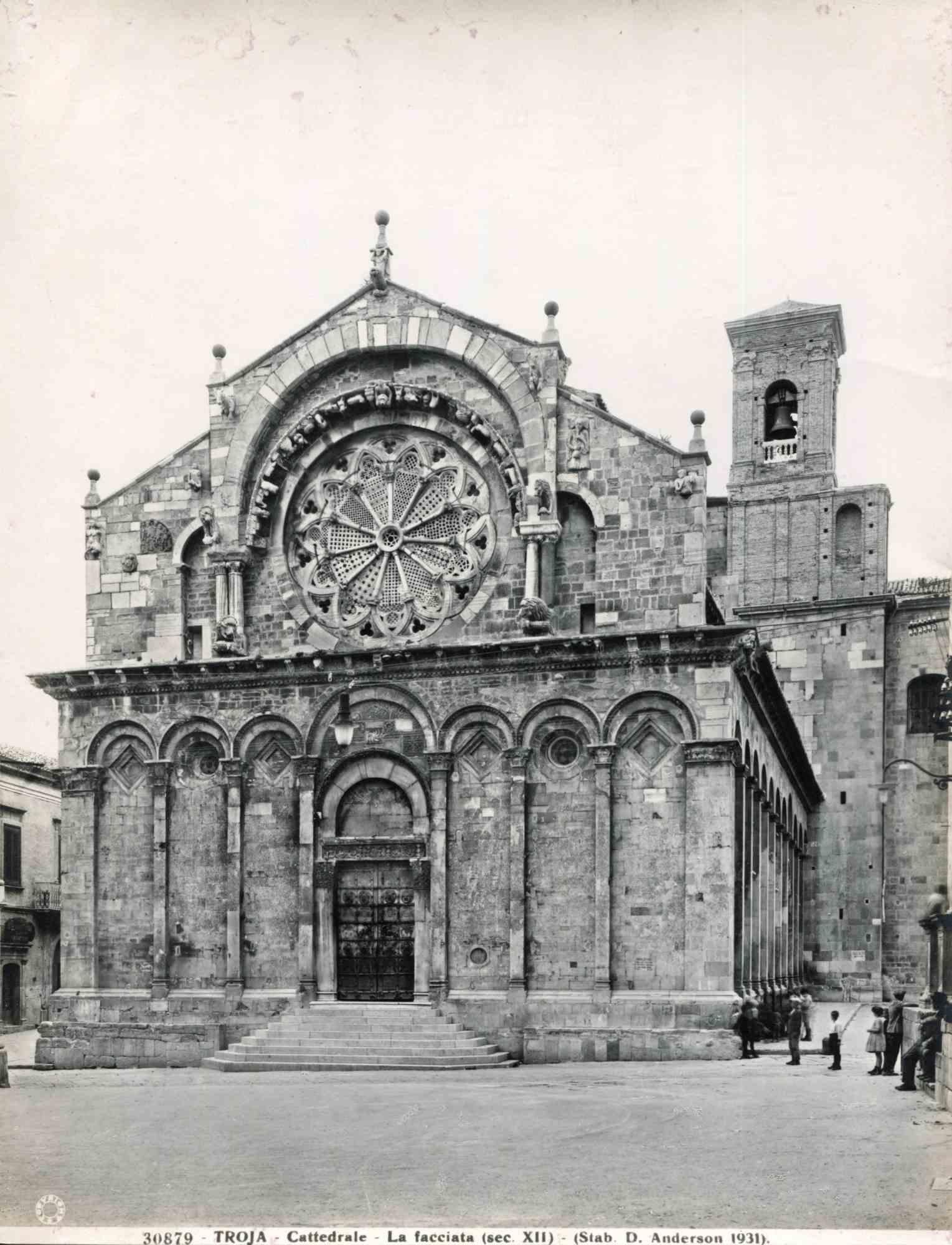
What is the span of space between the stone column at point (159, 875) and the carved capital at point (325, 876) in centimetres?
285

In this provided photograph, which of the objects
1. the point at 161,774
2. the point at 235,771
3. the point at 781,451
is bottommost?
the point at 161,774

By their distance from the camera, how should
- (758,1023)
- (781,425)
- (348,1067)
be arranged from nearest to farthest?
(348,1067)
(758,1023)
(781,425)

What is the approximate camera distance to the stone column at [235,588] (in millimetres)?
26859

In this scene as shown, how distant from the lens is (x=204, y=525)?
89.1 ft

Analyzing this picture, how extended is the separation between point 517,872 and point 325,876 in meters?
3.50

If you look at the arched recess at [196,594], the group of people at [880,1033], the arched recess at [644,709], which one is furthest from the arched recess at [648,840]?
the arched recess at [196,594]

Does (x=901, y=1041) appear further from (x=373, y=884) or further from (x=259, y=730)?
(x=259, y=730)

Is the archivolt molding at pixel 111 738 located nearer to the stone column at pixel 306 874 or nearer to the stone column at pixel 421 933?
the stone column at pixel 306 874

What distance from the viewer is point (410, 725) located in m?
25.5

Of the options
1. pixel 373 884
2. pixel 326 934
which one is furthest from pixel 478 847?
pixel 326 934

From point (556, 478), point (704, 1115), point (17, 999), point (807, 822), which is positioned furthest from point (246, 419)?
point (807, 822)

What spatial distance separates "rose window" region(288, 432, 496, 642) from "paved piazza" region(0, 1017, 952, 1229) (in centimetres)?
876

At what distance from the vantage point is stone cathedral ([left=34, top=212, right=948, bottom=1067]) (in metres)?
23.8

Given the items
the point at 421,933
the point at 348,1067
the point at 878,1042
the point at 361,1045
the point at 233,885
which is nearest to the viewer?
the point at 878,1042
